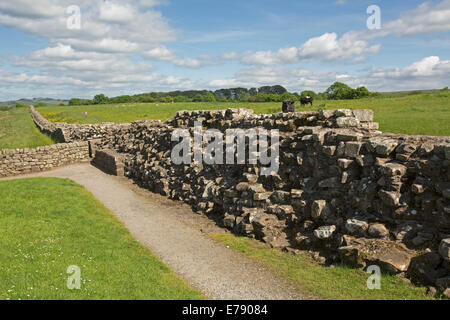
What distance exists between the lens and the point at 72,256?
9.06 m

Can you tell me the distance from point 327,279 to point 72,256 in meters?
7.11

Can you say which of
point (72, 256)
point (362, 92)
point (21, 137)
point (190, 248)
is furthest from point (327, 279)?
point (362, 92)

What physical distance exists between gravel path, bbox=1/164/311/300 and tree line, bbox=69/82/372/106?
38.6 metres

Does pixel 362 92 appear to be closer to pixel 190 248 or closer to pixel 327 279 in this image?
pixel 190 248

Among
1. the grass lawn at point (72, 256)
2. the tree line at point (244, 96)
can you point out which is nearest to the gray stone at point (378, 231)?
the grass lawn at point (72, 256)

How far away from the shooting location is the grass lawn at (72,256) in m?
7.33

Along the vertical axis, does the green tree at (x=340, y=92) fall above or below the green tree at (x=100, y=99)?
below

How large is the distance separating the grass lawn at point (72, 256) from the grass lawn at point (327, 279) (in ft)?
8.71

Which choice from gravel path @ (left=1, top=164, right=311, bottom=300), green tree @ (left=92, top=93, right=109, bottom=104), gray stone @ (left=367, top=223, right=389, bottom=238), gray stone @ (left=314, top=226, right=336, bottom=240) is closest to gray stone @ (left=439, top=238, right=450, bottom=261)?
gray stone @ (left=367, top=223, right=389, bottom=238)

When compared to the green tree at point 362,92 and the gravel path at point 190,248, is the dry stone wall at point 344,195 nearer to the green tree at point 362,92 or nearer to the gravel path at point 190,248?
the gravel path at point 190,248

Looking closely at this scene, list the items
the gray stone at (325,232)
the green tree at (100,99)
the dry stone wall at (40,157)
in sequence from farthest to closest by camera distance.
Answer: the green tree at (100,99) < the dry stone wall at (40,157) < the gray stone at (325,232)

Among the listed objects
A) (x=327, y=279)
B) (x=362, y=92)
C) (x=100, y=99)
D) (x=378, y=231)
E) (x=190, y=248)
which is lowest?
(x=190, y=248)

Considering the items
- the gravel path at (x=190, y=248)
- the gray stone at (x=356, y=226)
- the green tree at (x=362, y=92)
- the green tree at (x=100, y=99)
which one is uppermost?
the green tree at (x=100, y=99)
